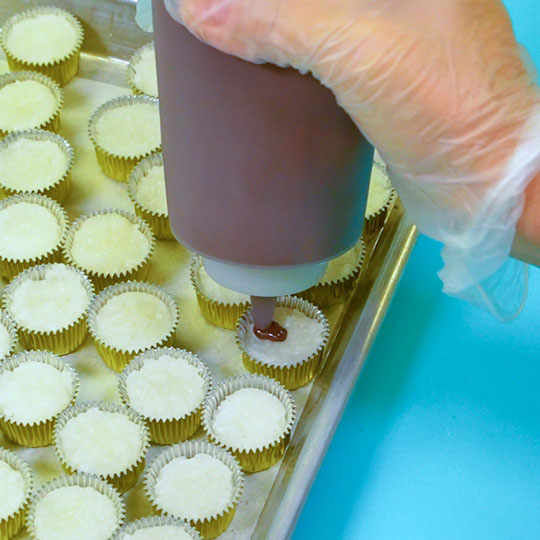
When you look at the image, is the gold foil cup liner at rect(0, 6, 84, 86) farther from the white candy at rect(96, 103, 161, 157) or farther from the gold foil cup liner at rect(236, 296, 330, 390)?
the gold foil cup liner at rect(236, 296, 330, 390)

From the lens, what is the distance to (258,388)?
1590mm

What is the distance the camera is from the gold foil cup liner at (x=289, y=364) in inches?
62.7

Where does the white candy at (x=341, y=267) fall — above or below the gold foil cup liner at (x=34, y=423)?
above

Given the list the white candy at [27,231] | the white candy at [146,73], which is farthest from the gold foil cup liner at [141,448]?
the white candy at [146,73]

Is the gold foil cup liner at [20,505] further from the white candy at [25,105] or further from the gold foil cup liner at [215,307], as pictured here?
the white candy at [25,105]

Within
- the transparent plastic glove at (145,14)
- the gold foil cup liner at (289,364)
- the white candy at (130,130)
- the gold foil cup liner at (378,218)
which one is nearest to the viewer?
the transparent plastic glove at (145,14)

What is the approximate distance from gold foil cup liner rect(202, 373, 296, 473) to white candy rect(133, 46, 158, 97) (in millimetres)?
675

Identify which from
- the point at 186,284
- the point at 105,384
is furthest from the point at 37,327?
the point at 186,284

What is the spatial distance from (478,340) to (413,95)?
0.88 metres

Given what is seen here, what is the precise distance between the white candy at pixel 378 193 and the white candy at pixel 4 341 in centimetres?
62

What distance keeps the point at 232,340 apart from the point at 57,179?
0.44m

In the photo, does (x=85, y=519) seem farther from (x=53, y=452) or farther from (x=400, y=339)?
(x=400, y=339)

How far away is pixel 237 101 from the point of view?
42.6 inches

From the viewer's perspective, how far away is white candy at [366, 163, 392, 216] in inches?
71.0
